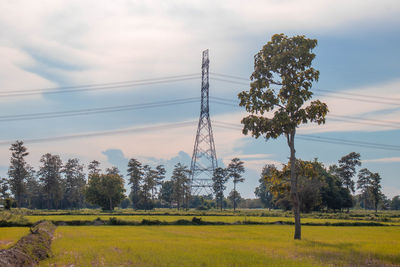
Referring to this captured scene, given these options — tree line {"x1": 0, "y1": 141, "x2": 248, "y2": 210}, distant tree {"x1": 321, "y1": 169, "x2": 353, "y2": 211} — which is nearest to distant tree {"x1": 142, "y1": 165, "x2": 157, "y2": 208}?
tree line {"x1": 0, "y1": 141, "x2": 248, "y2": 210}

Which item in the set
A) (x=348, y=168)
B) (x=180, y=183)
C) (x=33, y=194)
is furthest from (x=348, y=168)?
(x=33, y=194)

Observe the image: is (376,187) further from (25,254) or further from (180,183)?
(25,254)

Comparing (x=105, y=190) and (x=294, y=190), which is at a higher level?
(x=294, y=190)

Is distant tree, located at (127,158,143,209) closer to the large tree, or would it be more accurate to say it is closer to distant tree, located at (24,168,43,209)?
distant tree, located at (24,168,43,209)

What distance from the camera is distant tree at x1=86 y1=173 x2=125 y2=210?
123081mm

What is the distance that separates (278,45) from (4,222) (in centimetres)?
4589

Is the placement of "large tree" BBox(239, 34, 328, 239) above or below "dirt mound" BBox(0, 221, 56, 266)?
above

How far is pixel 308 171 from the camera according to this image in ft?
125

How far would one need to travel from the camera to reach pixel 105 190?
401 feet

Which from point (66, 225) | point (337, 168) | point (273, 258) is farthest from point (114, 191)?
point (273, 258)

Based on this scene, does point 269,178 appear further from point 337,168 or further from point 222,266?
point 337,168

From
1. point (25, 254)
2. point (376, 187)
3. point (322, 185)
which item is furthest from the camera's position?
point (376, 187)

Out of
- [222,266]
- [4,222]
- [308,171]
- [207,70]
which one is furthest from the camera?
[207,70]

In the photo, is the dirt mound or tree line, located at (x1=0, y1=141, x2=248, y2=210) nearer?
the dirt mound
